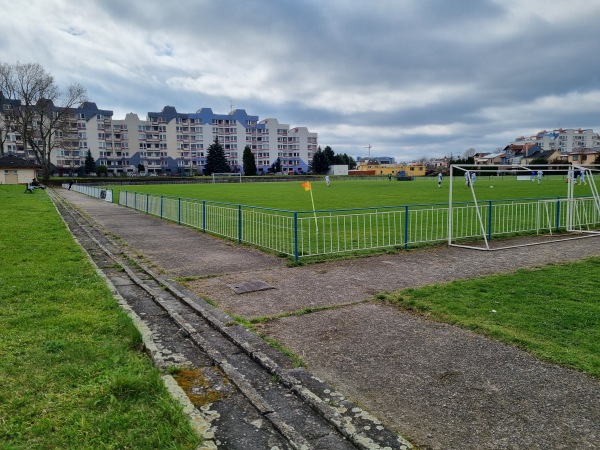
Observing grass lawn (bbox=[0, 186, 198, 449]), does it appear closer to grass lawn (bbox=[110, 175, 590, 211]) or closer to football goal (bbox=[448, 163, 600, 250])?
football goal (bbox=[448, 163, 600, 250])

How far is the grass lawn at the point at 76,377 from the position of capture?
10.5 feet

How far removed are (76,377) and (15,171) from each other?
65.2 m

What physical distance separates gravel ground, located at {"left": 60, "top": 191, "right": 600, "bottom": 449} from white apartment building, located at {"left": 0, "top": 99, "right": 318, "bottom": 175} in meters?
104

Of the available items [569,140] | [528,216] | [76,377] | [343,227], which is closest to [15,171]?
[343,227]

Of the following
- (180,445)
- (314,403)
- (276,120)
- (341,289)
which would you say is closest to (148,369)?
(180,445)

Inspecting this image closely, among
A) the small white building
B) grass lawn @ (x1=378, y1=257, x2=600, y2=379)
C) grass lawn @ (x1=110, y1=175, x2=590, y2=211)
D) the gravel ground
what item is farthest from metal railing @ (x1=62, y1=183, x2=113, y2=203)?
the small white building

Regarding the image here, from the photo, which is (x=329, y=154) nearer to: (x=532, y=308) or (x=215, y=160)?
(x=215, y=160)

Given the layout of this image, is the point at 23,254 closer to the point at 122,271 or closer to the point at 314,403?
the point at 122,271

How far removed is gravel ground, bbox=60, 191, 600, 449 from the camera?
11.2ft

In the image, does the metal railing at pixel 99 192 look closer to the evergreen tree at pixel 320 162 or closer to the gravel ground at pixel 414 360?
the gravel ground at pixel 414 360

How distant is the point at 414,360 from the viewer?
4.65 metres

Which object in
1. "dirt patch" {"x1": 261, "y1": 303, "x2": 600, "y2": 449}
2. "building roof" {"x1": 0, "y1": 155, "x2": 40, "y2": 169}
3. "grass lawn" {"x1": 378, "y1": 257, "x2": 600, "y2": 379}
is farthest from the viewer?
"building roof" {"x1": 0, "y1": 155, "x2": 40, "y2": 169}

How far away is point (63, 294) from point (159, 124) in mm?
119625

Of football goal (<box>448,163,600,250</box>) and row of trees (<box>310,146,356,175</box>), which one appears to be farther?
row of trees (<box>310,146,356,175</box>)
